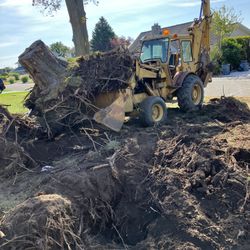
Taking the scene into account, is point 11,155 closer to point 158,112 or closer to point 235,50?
point 158,112

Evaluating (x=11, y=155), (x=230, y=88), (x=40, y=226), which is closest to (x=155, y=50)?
(x=11, y=155)

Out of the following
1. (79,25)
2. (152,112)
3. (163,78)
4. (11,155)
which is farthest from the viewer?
(79,25)

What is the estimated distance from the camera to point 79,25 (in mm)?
14281

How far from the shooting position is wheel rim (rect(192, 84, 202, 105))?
10.6 m

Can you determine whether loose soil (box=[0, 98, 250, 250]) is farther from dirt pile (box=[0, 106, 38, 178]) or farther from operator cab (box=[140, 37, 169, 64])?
operator cab (box=[140, 37, 169, 64])

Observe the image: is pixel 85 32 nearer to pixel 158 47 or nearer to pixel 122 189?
pixel 158 47

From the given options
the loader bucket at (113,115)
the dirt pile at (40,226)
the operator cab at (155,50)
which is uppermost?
the operator cab at (155,50)

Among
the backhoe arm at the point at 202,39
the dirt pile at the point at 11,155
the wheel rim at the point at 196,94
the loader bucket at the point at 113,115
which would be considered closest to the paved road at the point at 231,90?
the backhoe arm at the point at 202,39

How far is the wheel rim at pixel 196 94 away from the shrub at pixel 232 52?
58.5 ft

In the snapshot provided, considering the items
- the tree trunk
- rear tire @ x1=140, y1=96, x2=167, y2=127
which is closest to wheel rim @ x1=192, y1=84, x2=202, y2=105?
rear tire @ x1=140, y1=96, x2=167, y2=127

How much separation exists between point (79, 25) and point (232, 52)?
53.0 ft

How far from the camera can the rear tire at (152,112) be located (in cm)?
827

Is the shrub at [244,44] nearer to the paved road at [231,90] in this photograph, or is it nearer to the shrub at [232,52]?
the shrub at [232,52]

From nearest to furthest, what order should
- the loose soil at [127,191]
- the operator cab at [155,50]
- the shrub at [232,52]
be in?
the loose soil at [127,191] → the operator cab at [155,50] → the shrub at [232,52]
